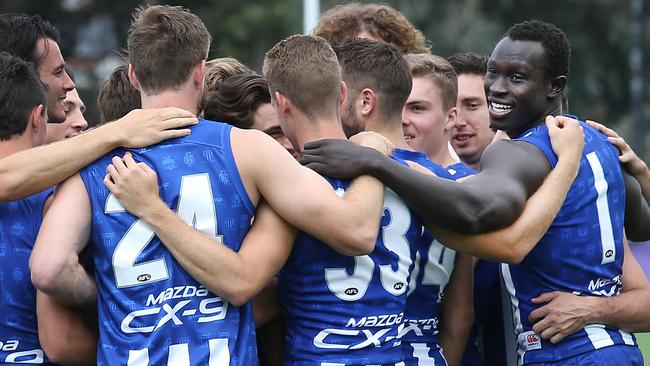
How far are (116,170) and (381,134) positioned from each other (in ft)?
4.19

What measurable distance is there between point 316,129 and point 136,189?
2.78ft

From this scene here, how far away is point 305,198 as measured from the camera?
4348 mm

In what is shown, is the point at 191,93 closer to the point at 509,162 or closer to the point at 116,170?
the point at 116,170

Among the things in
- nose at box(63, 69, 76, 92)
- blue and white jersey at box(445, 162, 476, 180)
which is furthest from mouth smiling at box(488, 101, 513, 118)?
nose at box(63, 69, 76, 92)

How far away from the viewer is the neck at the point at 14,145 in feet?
15.6

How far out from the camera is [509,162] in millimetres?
4738

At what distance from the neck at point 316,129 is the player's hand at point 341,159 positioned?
118mm

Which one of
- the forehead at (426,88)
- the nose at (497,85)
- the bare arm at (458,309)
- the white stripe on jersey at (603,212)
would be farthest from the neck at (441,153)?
the white stripe on jersey at (603,212)

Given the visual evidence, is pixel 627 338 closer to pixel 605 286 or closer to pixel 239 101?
pixel 605 286

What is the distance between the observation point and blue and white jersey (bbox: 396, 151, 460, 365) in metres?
4.77

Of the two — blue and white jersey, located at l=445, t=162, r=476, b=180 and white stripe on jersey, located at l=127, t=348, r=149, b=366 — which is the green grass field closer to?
blue and white jersey, located at l=445, t=162, r=476, b=180

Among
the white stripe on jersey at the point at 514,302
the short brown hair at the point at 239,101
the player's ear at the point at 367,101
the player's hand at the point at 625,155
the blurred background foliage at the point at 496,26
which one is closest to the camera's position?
the player's ear at the point at 367,101

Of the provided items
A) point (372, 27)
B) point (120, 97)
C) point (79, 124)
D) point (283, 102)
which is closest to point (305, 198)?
point (283, 102)

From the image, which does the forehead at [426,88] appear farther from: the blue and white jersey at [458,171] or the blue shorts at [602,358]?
the blue shorts at [602,358]
